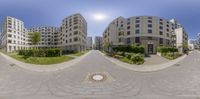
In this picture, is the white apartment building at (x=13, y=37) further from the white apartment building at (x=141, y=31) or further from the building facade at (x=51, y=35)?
the white apartment building at (x=141, y=31)

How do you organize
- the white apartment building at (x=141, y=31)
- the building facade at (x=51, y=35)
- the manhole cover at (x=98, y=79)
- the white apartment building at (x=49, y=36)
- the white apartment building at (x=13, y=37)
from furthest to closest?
the white apartment building at (x=49, y=36)
the white apartment building at (x=13, y=37)
the white apartment building at (x=141, y=31)
the building facade at (x=51, y=35)
the manhole cover at (x=98, y=79)

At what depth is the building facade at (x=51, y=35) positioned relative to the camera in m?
50.4

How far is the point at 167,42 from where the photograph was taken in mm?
58719

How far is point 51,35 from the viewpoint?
89.2 m

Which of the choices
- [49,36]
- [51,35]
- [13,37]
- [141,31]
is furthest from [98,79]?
[49,36]

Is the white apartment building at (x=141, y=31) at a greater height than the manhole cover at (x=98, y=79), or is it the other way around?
the white apartment building at (x=141, y=31)

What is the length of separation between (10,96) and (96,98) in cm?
412

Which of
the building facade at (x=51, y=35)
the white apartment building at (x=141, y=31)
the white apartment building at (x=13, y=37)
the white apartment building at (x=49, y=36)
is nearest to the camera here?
the building facade at (x=51, y=35)

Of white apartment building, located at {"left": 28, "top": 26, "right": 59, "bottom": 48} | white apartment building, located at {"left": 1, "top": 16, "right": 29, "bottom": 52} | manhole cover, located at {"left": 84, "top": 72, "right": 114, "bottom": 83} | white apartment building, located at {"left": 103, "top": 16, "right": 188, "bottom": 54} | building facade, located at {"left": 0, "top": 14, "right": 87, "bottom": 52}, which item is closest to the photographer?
manhole cover, located at {"left": 84, "top": 72, "right": 114, "bottom": 83}

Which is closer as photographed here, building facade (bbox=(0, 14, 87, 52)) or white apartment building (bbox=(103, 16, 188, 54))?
building facade (bbox=(0, 14, 87, 52))

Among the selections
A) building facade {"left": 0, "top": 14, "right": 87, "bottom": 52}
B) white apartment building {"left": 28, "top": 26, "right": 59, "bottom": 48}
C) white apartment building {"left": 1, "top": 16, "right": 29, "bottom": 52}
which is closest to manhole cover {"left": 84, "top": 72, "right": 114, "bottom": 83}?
building facade {"left": 0, "top": 14, "right": 87, "bottom": 52}

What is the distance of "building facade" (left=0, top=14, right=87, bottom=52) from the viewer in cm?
5038

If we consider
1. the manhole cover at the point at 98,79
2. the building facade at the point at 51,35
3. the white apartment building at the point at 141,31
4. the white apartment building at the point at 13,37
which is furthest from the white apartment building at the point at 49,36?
the manhole cover at the point at 98,79

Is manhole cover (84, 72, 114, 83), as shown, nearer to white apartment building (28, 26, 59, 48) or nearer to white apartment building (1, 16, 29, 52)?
white apartment building (1, 16, 29, 52)
